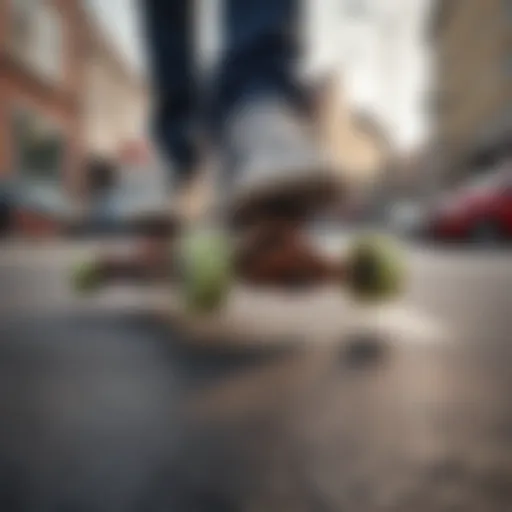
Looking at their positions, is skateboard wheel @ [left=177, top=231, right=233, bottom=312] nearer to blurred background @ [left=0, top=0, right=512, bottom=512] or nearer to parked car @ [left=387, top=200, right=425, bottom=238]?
blurred background @ [left=0, top=0, right=512, bottom=512]

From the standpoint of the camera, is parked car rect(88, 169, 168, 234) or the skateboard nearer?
the skateboard

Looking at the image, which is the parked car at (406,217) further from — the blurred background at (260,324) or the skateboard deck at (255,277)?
the skateboard deck at (255,277)

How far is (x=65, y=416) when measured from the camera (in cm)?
43

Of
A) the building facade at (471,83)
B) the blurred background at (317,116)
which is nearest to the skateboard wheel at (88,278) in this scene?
the blurred background at (317,116)

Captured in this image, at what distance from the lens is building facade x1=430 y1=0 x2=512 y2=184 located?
1.81 metres

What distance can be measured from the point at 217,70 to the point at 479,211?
4.77ft

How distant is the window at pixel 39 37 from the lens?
1000mm

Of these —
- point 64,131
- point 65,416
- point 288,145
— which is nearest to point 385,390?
point 65,416

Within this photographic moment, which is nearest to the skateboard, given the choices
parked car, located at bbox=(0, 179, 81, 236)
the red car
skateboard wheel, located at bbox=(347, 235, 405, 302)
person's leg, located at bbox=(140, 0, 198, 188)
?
Result: skateboard wheel, located at bbox=(347, 235, 405, 302)

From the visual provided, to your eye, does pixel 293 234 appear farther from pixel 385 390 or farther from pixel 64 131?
pixel 64 131

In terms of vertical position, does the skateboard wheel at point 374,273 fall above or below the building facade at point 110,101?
below

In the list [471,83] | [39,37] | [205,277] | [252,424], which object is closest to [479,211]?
[471,83]

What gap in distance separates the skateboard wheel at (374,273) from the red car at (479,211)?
1.21m

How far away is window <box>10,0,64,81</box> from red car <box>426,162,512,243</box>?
124 cm
